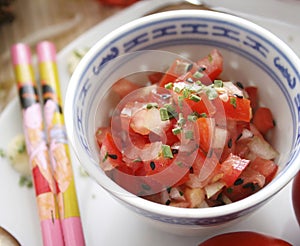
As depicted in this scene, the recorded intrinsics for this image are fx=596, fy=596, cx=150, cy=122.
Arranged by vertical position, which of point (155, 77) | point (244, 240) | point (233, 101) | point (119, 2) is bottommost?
point (244, 240)

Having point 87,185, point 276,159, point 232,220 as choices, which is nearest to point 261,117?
point 276,159

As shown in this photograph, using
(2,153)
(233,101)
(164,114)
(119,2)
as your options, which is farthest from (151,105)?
(119,2)

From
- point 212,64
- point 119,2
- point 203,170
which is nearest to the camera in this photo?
point 203,170

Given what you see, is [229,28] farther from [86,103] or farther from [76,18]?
[76,18]

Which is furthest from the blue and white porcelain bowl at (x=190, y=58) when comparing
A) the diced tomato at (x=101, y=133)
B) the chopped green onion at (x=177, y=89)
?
the chopped green onion at (x=177, y=89)

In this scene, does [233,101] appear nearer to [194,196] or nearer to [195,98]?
[195,98]

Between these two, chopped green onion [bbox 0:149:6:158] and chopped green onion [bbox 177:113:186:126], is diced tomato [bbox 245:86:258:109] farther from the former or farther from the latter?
chopped green onion [bbox 0:149:6:158]
